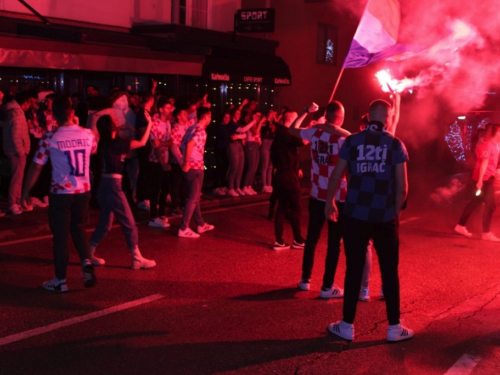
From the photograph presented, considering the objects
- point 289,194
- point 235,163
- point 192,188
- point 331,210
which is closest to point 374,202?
point 331,210

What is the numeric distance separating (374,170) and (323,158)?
1.45m

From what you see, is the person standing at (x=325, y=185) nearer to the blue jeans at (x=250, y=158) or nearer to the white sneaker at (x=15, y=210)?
the white sneaker at (x=15, y=210)

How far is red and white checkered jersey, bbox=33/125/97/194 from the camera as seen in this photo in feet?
22.4

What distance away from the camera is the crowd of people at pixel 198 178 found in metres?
Result: 5.71

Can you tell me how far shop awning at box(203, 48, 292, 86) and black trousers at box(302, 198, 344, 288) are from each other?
10376 millimetres

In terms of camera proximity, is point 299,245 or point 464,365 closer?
point 464,365

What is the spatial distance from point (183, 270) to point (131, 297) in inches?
49.2

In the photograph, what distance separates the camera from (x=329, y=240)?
6855 millimetres

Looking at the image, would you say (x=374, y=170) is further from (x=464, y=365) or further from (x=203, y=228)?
(x=203, y=228)

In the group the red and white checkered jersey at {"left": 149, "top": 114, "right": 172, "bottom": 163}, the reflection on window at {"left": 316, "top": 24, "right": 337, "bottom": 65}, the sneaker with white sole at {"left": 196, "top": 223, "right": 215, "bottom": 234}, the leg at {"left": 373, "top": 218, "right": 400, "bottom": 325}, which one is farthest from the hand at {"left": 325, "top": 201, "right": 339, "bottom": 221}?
the reflection on window at {"left": 316, "top": 24, "right": 337, "bottom": 65}

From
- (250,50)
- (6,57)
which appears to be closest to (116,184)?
(6,57)

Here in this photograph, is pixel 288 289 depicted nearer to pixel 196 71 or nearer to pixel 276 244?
pixel 276 244

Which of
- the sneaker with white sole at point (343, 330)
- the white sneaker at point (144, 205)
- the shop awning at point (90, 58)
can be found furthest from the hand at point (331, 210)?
the shop awning at point (90, 58)

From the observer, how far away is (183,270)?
26.3 ft
